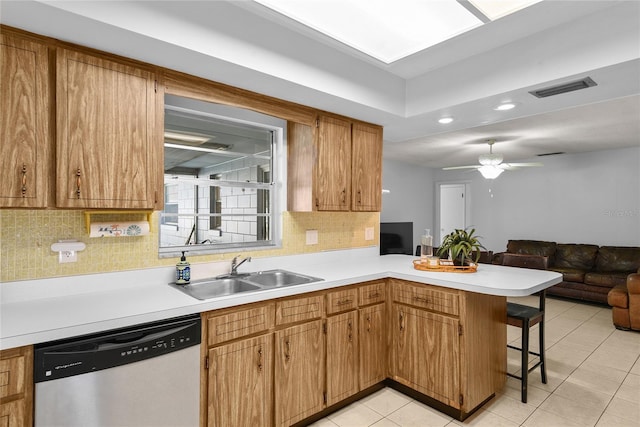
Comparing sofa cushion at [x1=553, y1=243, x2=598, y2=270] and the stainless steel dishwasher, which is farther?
sofa cushion at [x1=553, y1=243, x2=598, y2=270]

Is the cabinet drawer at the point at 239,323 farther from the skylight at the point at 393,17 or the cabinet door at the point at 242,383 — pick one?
the skylight at the point at 393,17

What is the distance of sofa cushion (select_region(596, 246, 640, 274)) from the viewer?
542cm

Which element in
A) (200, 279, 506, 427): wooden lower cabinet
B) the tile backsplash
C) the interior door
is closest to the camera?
the tile backsplash

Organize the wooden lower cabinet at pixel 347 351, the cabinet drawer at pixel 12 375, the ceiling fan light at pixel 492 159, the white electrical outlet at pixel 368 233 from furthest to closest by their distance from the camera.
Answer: the ceiling fan light at pixel 492 159 → the white electrical outlet at pixel 368 233 → the wooden lower cabinet at pixel 347 351 → the cabinet drawer at pixel 12 375

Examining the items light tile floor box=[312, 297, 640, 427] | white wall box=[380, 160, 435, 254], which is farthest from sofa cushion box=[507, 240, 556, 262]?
light tile floor box=[312, 297, 640, 427]

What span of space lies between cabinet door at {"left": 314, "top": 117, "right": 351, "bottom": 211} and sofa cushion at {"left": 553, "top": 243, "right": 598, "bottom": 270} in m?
5.18

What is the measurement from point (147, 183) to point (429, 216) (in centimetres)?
755

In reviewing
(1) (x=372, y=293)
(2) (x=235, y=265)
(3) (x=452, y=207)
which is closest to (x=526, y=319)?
(1) (x=372, y=293)

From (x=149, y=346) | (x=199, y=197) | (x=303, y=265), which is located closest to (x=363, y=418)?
(x=303, y=265)

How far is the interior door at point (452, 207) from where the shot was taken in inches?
325

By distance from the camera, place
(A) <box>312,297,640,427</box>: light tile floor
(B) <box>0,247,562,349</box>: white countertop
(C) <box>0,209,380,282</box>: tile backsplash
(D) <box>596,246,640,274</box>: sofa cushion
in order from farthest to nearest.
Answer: (D) <box>596,246,640,274</box>: sofa cushion < (A) <box>312,297,640,427</box>: light tile floor < (C) <box>0,209,380,282</box>: tile backsplash < (B) <box>0,247,562,349</box>: white countertop

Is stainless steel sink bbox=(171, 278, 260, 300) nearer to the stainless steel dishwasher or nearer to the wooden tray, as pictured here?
the stainless steel dishwasher

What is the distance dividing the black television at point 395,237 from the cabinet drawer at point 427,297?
3.63m

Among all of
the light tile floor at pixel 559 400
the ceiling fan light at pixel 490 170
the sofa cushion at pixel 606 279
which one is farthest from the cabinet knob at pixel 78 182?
the sofa cushion at pixel 606 279
